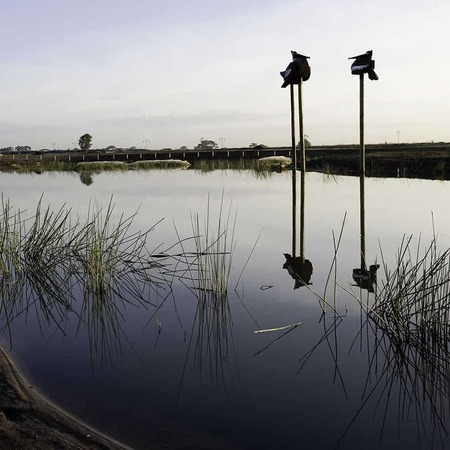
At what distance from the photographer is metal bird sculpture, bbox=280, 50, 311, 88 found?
20.7 metres

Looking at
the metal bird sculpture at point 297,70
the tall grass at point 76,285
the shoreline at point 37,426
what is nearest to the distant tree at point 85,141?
the metal bird sculpture at point 297,70

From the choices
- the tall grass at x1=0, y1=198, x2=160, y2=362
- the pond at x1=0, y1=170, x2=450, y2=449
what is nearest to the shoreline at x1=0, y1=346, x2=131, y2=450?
the pond at x1=0, y1=170, x2=450, y2=449

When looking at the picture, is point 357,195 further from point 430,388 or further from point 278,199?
point 430,388

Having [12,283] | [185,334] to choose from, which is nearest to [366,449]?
[185,334]

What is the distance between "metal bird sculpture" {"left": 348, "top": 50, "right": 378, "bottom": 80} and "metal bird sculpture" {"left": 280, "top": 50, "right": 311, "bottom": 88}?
166 centimetres

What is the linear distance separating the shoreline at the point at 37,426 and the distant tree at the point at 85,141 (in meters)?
93.3

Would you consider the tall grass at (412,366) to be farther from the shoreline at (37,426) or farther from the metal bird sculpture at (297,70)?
the metal bird sculpture at (297,70)

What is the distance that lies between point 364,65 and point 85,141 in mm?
79809

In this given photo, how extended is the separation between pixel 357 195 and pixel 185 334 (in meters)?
12.0

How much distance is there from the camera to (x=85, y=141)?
94.4 meters

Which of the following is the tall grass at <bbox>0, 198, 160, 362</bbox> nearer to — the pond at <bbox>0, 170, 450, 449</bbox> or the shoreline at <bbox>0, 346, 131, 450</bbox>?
the pond at <bbox>0, 170, 450, 449</bbox>

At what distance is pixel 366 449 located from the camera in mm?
3133

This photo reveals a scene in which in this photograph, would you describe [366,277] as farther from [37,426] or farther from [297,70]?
[297,70]

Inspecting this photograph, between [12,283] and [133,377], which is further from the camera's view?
[12,283]
